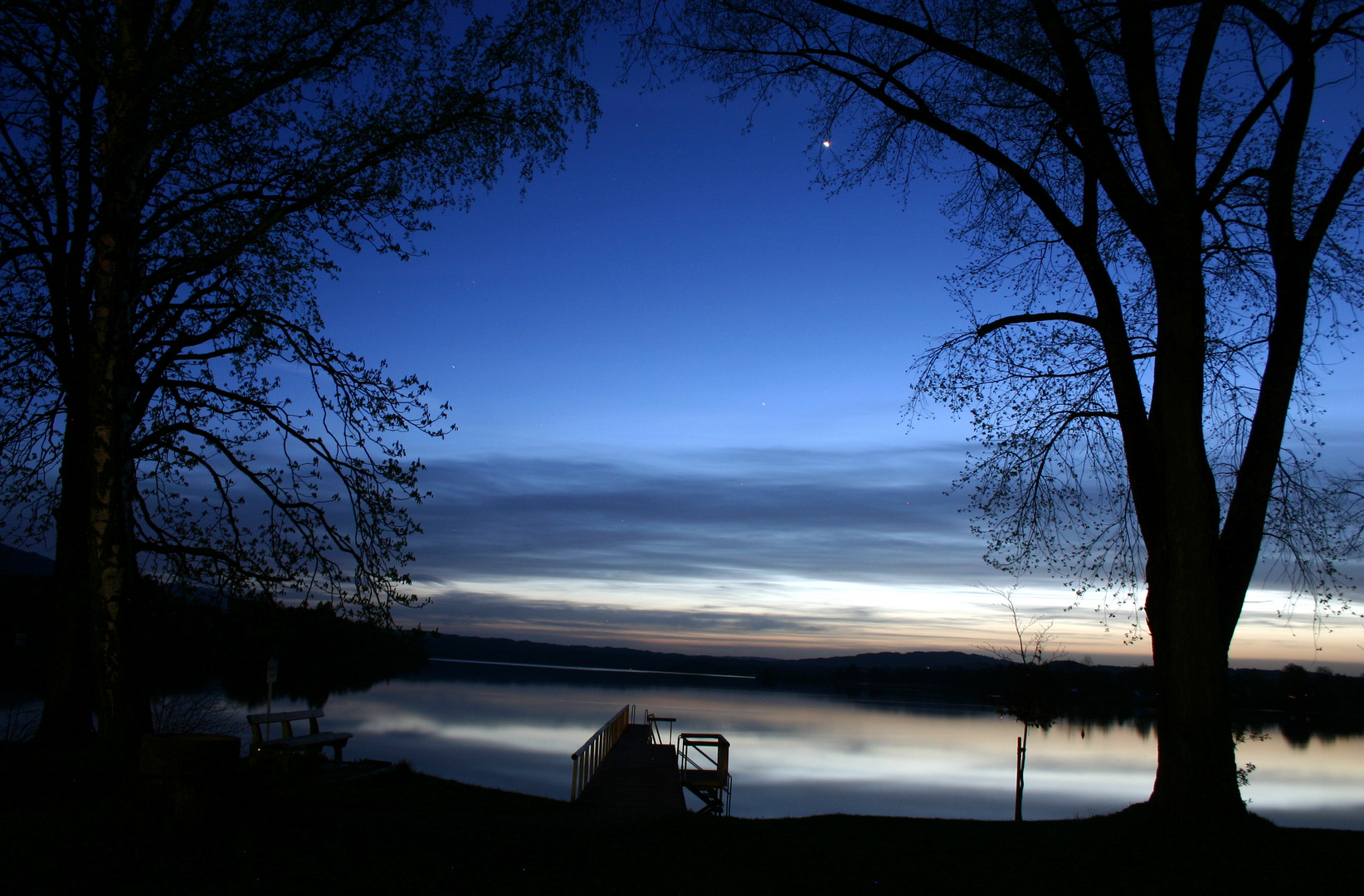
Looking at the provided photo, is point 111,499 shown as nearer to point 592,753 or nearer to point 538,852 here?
point 538,852

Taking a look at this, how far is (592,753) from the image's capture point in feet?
64.3

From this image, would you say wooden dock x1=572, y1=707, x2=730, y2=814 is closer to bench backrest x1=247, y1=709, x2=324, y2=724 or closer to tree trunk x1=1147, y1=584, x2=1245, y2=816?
bench backrest x1=247, y1=709, x2=324, y2=724

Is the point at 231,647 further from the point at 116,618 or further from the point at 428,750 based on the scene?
the point at 428,750

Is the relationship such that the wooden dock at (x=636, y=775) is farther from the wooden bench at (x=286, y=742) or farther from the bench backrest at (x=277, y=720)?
the bench backrest at (x=277, y=720)

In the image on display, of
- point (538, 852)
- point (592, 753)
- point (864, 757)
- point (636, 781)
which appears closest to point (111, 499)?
point (538, 852)

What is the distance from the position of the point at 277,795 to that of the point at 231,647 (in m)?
3.53

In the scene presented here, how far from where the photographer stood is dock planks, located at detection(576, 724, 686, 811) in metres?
15.0

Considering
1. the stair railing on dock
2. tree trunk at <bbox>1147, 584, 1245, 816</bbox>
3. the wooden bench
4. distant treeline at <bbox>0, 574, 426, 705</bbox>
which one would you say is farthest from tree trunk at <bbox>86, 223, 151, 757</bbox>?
the stair railing on dock

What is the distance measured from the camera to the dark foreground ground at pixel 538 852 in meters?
4.80

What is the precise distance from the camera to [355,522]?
7688 mm

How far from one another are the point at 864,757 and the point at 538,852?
5000 centimetres

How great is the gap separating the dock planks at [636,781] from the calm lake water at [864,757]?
8.51m

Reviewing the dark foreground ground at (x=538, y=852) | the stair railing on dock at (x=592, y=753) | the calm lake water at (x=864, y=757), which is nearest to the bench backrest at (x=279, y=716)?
the stair railing on dock at (x=592, y=753)

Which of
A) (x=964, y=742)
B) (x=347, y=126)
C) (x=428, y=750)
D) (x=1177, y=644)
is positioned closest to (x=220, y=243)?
(x=347, y=126)
